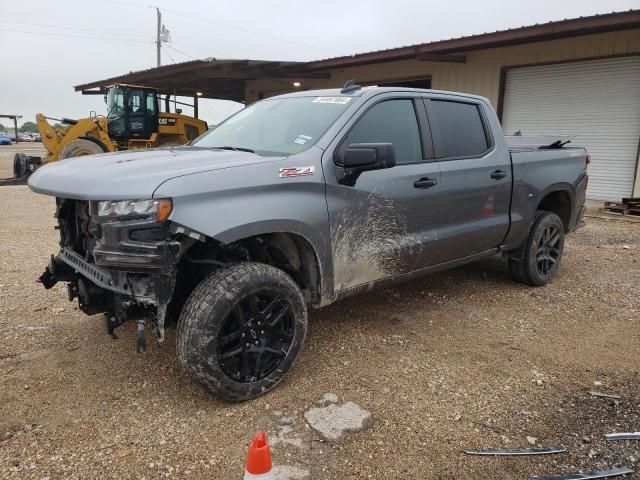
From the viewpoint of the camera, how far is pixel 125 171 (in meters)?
2.84

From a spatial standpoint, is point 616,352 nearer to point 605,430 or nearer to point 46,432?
point 605,430

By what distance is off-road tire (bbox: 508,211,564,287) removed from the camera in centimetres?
523

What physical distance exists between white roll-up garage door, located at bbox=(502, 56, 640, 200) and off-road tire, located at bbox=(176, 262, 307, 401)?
35.9ft

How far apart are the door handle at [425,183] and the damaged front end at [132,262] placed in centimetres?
182

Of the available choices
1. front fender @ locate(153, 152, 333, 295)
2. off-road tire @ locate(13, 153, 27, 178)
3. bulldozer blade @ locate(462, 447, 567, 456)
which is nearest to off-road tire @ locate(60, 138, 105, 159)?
off-road tire @ locate(13, 153, 27, 178)

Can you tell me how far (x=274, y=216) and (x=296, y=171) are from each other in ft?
1.13

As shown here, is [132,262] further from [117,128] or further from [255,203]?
[117,128]

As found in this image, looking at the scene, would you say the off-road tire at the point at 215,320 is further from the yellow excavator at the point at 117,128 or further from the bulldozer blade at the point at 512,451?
the yellow excavator at the point at 117,128

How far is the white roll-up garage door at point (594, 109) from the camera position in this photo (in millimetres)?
11070

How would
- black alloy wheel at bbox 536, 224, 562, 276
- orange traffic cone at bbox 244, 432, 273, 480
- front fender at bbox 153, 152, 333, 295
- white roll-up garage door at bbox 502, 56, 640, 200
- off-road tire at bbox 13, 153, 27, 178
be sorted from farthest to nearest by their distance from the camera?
off-road tire at bbox 13, 153, 27, 178 < white roll-up garage door at bbox 502, 56, 640, 200 < black alloy wheel at bbox 536, 224, 562, 276 < front fender at bbox 153, 152, 333, 295 < orange traffic cone at bbox 244, 432, 273, 480

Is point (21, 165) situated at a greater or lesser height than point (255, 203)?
greater

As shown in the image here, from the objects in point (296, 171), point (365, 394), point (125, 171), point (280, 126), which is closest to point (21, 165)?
point (280, 126)

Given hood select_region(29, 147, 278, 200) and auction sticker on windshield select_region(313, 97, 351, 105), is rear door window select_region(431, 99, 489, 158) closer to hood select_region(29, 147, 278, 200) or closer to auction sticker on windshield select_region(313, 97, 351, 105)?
auction sticker on windshield select_region(313, 97, 351, 105)

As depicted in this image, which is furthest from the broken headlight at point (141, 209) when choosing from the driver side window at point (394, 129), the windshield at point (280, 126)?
the driver side window at point (394, 129)
